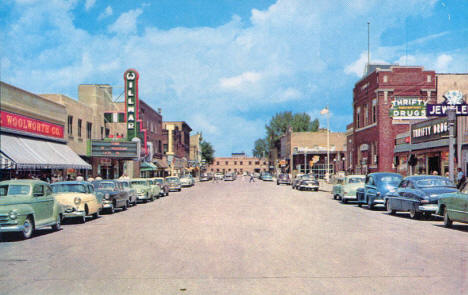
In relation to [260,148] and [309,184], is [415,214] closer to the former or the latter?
[309,184]

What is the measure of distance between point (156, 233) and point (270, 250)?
426 cm

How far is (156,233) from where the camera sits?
1345 centimetres

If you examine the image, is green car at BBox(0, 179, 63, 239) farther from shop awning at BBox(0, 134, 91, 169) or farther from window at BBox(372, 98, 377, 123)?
window at BBox(372, 98, 377, 123)

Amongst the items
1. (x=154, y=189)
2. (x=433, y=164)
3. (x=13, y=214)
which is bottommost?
(x=154, y=189)

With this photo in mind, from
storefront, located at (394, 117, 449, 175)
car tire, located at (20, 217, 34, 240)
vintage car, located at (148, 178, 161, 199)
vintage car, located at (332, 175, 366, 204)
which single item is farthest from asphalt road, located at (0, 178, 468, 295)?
storefront, located at (394, 117, 449, 175)

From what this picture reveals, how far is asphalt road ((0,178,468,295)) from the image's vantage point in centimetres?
712

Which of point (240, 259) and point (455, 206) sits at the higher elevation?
point (455, 206)

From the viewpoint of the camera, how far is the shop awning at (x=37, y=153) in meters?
24.7

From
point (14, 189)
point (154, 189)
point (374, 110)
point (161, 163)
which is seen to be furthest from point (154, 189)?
point (161, 163)

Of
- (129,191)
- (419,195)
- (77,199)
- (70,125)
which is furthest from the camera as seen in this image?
(70,125)

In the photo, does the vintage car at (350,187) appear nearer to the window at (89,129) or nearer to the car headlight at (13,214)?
the car headlight at (13,214)

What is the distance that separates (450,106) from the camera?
1070 inches

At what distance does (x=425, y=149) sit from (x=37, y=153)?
26183 mm

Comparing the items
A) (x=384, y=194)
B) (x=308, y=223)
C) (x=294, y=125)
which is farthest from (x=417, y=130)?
(x=294, y=125)
